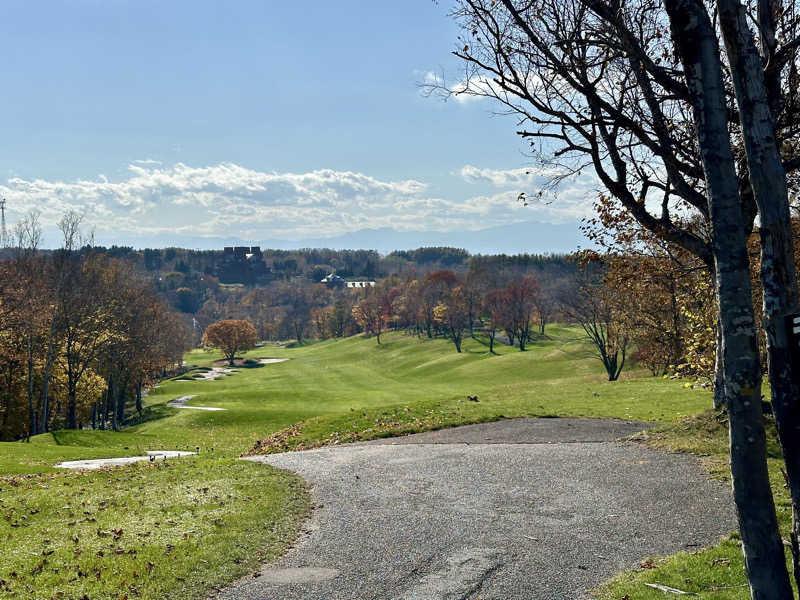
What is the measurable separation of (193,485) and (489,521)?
788 centimetres

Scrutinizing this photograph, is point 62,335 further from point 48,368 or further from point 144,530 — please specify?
point 144,530

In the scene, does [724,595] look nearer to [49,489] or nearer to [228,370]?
[49,489]

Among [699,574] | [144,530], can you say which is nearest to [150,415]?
[144,530]

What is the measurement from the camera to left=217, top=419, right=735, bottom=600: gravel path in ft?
30.5

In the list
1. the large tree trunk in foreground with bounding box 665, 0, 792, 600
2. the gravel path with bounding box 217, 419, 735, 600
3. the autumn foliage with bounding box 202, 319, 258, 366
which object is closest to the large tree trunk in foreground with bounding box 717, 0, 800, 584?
the large tree trunk in foreground with bounding box 665, 0, 792, 600

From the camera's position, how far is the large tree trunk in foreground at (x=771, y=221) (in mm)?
6312

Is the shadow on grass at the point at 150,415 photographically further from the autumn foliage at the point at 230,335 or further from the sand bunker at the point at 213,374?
the autumn foliage at the point at 230,335

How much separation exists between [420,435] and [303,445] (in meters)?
4.49

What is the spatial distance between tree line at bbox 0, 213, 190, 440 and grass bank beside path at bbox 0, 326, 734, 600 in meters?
5.90

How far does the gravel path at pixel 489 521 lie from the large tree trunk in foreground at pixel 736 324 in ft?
9.71

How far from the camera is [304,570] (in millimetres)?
9992

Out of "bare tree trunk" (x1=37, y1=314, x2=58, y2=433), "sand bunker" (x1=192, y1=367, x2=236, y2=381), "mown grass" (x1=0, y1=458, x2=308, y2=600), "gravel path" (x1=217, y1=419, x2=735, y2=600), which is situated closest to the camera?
"gravel path" (x1=217, y1=419, x2=735, y2=600)

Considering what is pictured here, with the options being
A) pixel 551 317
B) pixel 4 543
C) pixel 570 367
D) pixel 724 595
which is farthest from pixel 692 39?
pixel 551 317

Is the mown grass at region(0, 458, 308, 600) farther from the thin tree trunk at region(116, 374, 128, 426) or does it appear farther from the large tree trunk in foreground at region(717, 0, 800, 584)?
the thin tree trunk at region(116, 374, 128, 426)
